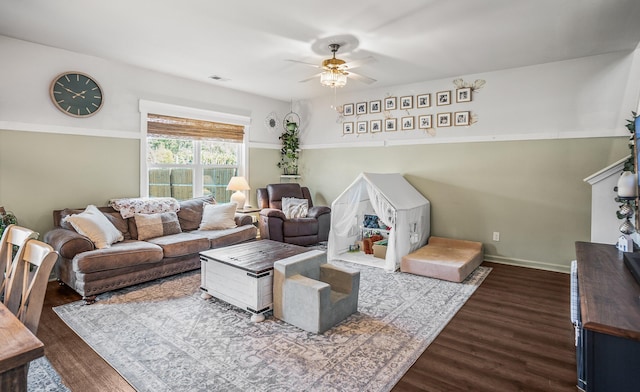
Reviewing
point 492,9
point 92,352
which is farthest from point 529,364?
point 92,352

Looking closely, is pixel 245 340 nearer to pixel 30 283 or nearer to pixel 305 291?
pixel 305 291

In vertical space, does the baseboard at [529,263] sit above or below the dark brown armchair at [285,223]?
below

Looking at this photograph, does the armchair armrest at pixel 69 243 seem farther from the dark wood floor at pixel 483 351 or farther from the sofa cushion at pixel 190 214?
the sofa cushion at pixel 190 214

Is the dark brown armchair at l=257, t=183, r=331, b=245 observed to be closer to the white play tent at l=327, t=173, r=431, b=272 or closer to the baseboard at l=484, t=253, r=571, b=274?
the white play tent at l=327, t=173, r=431, b=272

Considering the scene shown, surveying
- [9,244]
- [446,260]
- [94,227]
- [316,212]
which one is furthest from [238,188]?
[9,244]

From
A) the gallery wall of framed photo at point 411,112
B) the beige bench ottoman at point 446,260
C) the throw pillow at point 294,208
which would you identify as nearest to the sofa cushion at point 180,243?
the throw pillow at point 294,208

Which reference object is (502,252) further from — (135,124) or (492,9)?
(135,124)

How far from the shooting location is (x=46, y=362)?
226 cm

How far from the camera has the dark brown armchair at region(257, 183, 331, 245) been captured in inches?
210

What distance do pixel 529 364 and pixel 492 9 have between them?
2800mm

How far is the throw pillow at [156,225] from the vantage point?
13.6 ft

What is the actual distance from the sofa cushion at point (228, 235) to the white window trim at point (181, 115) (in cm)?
117

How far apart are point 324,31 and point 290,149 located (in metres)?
3.57

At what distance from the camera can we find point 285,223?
5.37m
